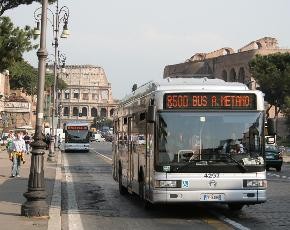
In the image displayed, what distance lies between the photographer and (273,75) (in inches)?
3465

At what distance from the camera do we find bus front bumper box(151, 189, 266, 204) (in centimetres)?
1211

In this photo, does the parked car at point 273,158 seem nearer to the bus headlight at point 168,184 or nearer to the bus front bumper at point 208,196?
the bus front bumper at point 208,196

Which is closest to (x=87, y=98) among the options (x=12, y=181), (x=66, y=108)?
(x=66, y=108)

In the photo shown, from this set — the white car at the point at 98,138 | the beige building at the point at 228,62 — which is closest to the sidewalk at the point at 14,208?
the beige building at the point at 228,62

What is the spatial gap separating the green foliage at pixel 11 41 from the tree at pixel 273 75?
67.8m

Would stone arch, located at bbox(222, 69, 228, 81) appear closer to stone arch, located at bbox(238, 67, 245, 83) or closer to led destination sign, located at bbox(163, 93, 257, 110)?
stone arch, located at bbox(238, 67, 245, 83)

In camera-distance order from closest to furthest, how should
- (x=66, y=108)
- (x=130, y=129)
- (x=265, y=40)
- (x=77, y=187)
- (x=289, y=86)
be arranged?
(x=130, y=129) → (x=77, y=187) → (x=289, y=86) → (x=265, y=40) → (x=66, y=108)

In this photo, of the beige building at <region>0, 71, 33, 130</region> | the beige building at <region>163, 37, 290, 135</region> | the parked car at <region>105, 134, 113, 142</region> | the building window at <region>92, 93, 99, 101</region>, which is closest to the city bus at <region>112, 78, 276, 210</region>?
the beige building at <region>0, 71, 33, 130</region>

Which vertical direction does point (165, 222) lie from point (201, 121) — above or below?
below

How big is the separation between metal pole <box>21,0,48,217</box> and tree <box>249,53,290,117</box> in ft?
242

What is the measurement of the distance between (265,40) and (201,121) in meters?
149

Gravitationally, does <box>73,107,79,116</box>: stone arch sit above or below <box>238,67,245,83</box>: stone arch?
below

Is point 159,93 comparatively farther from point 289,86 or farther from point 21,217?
point 289,86

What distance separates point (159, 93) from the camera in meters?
12.6
